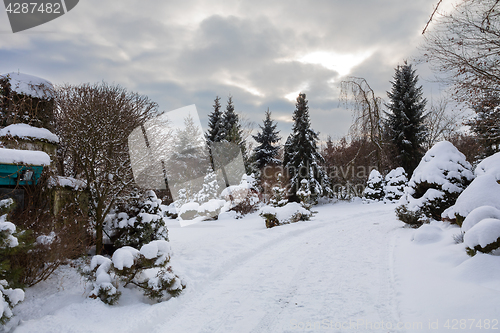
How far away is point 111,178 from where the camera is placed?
5852mm

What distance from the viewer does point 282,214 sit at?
36.5ft

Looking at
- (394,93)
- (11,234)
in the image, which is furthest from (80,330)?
(394,93)

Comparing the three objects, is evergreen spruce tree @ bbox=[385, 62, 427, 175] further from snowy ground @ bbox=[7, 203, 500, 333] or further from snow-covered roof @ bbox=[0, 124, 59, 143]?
snow-covered roof @ bbox=[0, 124, 59, 143]

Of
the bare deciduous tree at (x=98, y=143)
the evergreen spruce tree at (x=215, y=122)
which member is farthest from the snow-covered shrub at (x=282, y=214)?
the evergreen spruce tree at (x=215, y=122)

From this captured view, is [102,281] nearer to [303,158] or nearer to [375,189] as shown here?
[303,158]

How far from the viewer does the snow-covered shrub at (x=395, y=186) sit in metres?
18.4

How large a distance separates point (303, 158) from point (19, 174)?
19048 mm

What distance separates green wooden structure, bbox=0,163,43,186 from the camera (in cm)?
433

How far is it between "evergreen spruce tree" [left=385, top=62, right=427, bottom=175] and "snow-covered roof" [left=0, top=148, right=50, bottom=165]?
79.3ft

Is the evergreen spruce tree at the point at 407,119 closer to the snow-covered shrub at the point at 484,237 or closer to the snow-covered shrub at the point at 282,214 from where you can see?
the snow-covered shrub at the point at 282,214

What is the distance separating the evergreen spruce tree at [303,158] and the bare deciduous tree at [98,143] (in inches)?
622

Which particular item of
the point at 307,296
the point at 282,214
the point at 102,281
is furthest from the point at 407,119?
the point at 102,281

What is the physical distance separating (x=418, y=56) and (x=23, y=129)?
9503mm

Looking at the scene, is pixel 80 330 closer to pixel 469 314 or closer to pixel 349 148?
pixel 469 314
